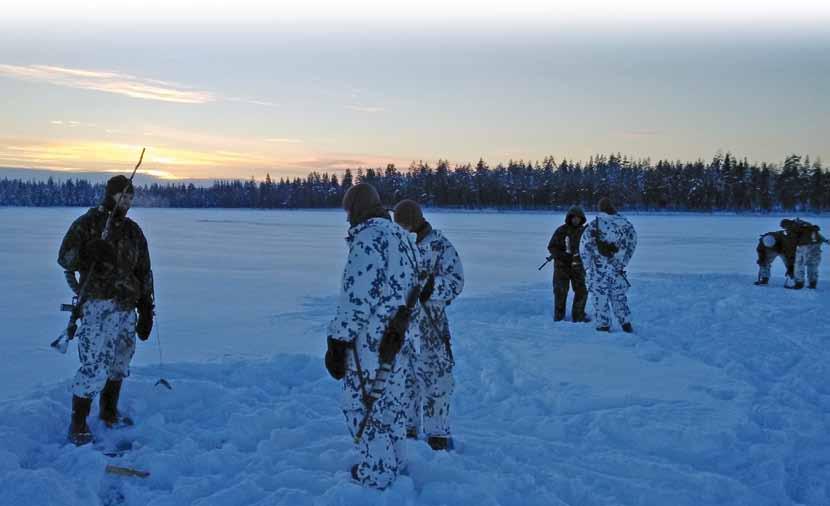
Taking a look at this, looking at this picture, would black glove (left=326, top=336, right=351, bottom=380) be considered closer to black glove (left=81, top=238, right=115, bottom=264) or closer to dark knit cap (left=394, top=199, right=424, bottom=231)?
dark knit cap (left=394, top=199, right=424, bottom=231)

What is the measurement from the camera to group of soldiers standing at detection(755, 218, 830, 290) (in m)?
13.1

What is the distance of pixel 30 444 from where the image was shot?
450 cm

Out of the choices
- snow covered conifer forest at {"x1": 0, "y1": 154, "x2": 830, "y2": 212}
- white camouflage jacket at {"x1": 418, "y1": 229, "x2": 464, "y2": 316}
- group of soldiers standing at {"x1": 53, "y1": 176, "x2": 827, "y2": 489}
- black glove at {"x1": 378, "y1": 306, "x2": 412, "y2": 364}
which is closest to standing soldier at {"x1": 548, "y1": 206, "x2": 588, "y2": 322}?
group of soldiers standing at {"x1": 53, "y1": 176, "x2": 827, "y2": 489}

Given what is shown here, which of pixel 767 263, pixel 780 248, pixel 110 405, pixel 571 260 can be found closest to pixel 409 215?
pixel 110 405

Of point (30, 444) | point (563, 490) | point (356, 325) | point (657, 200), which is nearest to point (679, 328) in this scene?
point (563, 490)

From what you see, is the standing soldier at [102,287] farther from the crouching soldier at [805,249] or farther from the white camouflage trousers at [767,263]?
the white camouflage trousers at [767,263]

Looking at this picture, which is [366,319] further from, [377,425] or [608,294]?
[608,294]

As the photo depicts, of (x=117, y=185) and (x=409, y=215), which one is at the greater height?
(x=117, y=185)

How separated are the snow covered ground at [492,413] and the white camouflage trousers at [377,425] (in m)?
0.11

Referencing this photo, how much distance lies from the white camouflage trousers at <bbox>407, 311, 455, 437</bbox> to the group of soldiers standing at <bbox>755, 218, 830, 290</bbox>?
1118 centimetres

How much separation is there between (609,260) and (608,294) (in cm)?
48

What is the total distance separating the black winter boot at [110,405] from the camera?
4.98m

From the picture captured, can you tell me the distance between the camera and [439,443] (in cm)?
464

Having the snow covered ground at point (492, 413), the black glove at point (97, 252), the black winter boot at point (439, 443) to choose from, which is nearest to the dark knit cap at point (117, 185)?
the black glove at point (97, 252)
